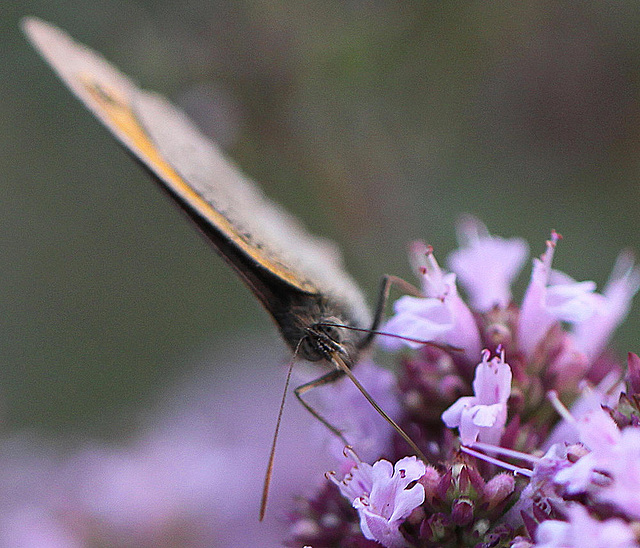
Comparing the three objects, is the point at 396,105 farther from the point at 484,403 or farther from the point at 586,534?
the point at 586,534

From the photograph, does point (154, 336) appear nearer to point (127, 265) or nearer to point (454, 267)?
point (127, 265)

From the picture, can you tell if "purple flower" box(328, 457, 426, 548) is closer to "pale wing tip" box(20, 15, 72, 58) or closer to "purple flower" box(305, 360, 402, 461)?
"purple flower" box(305, 360, 402, 461)

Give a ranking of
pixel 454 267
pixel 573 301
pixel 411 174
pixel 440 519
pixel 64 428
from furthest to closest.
Answer: pixel 64 428 → pixel 411 174 → pixel 454 267 → pixel 573 301 → pixel 440 519

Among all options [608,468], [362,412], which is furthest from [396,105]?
[608,468]

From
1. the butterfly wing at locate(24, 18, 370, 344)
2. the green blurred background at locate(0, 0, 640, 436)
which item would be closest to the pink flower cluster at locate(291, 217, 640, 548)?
the butterfly wing at locate(24, 18, 370, 344)

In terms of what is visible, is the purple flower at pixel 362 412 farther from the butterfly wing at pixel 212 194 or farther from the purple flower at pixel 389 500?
the purple flower at pixel 389 500

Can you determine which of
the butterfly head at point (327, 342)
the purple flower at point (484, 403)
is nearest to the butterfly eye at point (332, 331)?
the butterfly head at point (327, 342)

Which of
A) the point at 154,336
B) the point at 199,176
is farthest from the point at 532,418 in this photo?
the point at 154,336
